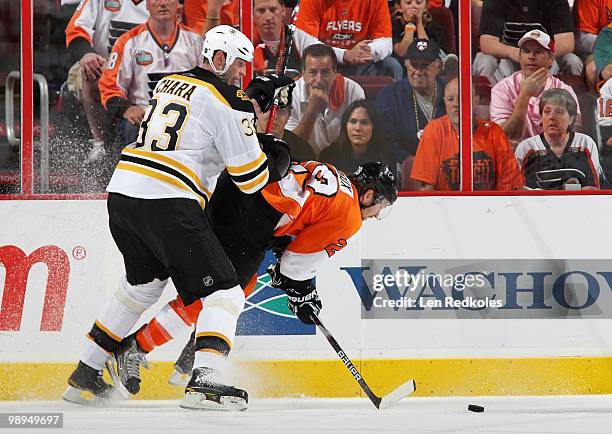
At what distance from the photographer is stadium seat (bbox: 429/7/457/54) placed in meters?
4.78

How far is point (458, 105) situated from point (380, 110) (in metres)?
0.36

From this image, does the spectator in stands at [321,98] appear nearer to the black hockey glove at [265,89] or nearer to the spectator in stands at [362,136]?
the spectator in stands at [362,136]

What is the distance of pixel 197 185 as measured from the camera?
3.63 meters

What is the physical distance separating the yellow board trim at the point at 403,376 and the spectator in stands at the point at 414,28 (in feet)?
4.47

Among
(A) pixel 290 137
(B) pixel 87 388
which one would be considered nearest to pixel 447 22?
(A) pixel 290 137

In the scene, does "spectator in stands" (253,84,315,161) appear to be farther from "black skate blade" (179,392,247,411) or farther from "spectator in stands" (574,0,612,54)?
"black skate blade" (179,392,247,411)

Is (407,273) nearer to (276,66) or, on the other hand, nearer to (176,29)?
(276,66)

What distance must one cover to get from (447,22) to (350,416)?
79.0 inches

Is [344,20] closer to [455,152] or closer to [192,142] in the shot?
[455,152]

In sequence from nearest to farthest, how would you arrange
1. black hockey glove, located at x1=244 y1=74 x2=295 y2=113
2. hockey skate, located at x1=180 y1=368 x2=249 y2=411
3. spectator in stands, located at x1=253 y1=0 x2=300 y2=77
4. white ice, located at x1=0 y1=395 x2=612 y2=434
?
white ice, located at x1=0 y1=395 x2=612 y2=434 < hockey skate, located at x1=180 y1=368 x2=249 y2=411 < black hockey glove, located at x1=244 y1=74 x2=295 y2=113 < spectator in stands, located at x1=253 y1=0 x2=300 y2=77

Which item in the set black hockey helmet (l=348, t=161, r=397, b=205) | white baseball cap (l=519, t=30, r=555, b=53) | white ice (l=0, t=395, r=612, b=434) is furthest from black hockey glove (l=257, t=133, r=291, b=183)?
white baseball cap (l=519, t=30, r=555, b=53)

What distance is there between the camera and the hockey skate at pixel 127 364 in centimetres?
394

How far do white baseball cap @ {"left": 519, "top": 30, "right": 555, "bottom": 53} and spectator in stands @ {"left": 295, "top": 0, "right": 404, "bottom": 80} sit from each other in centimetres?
57

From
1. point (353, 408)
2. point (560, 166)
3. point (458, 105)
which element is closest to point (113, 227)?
point (353, 408)
